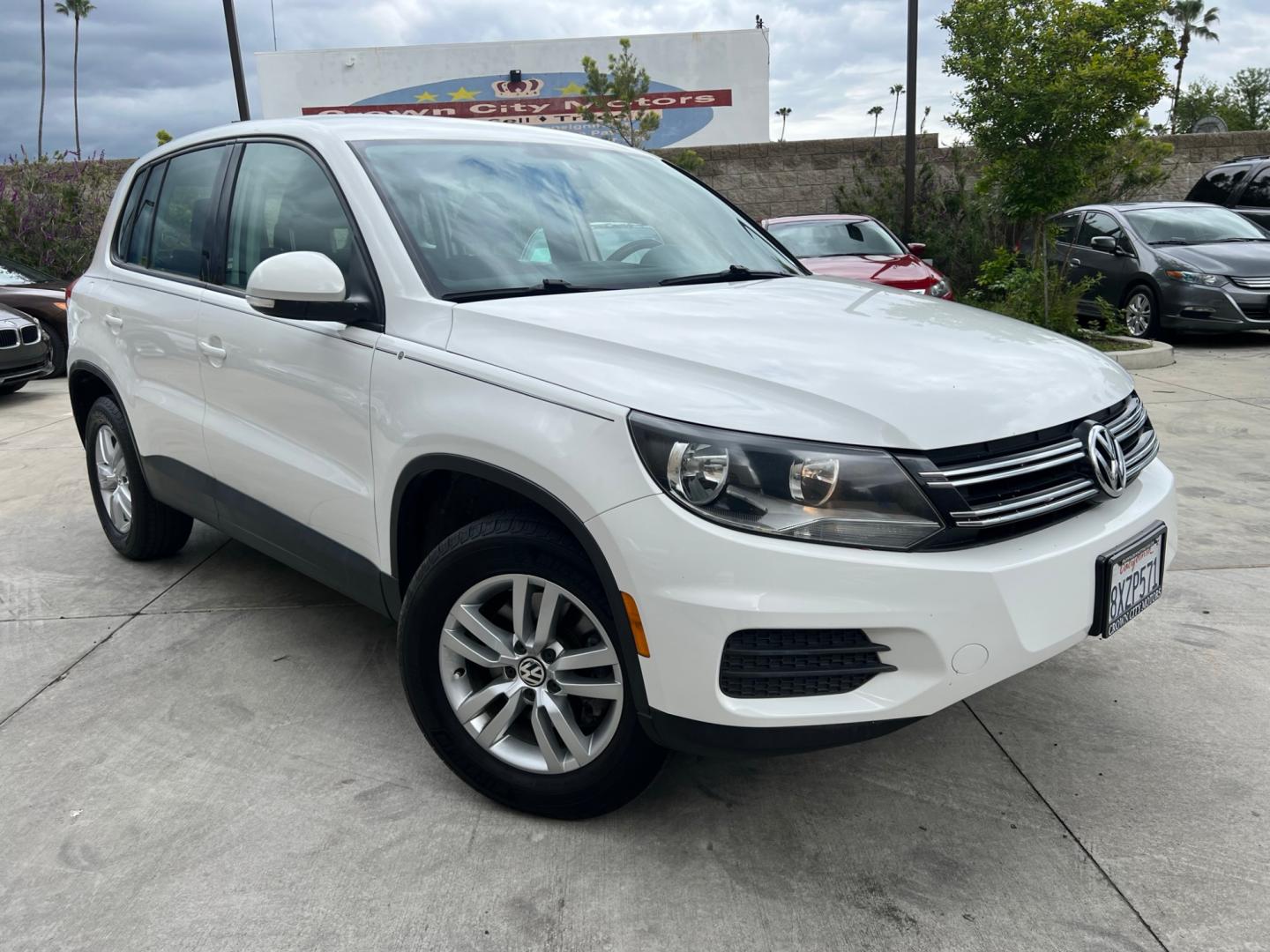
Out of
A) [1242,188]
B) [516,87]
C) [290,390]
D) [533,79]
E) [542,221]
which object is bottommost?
[290,390]

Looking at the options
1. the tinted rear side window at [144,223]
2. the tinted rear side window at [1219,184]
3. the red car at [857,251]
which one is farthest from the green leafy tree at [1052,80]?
the tinted rear side window at [144,223]

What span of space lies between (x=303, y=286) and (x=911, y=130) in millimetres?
13567

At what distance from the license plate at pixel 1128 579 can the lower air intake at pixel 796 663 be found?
0.58m

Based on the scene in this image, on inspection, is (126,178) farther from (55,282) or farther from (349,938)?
(55,282)

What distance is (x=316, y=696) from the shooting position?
340 centimetres

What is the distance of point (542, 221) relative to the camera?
3154 mm

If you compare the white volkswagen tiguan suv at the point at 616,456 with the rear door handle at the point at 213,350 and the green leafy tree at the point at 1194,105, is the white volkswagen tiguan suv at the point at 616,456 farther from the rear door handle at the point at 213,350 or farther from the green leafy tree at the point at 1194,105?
the green leafy tree at the point at 1194,105

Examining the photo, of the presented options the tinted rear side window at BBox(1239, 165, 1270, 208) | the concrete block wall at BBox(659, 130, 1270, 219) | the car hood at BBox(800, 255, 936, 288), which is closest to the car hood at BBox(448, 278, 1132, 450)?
the car hood at BBox(800, 255, 936, 288)

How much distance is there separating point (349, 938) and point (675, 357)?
1.40m

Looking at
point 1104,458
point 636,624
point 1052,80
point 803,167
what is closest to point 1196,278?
point 1052,80

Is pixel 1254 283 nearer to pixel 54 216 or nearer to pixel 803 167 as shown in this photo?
pixel 803 167

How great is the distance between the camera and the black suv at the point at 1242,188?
13.0 meters

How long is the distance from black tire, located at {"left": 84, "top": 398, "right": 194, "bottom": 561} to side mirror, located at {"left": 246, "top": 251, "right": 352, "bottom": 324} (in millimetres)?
1805

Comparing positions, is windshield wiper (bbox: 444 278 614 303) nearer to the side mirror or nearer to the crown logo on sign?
the side mirror
